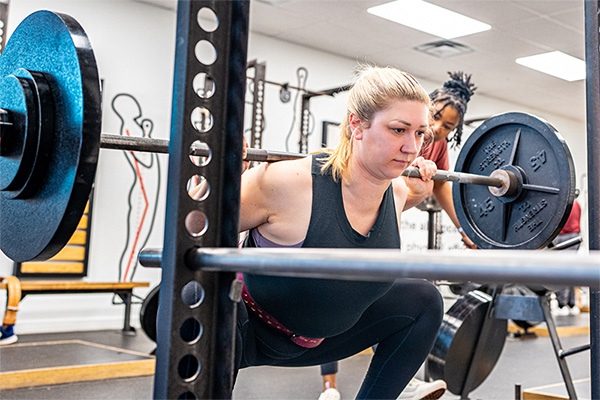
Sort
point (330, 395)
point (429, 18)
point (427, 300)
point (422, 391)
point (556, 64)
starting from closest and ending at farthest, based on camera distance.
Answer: point (427, 300) → point (422, 391) → point (330, 395) → point (429, 18) → point (556, 64)

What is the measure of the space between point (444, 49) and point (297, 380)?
→ 4.14 m

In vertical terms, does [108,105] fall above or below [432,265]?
above

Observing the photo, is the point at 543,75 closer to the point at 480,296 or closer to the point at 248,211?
the point at 480,296

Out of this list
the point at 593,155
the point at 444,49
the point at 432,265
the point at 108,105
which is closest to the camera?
the point at 432,265

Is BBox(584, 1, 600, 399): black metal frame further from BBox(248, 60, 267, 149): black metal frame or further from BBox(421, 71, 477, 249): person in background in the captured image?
BBox(248, 60, 267, 149): black metal frame

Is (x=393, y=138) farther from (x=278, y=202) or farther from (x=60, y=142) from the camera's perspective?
(x=60, y=142)

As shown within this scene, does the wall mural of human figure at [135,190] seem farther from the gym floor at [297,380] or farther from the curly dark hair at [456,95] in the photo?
the curly dark hair at [456,95]

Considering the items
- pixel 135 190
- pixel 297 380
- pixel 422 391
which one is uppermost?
pixel 135 190

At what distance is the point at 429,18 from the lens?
5840 mm

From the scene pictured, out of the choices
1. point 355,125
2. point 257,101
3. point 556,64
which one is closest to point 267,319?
point 355,125

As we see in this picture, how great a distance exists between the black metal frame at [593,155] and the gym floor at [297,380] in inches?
84.6

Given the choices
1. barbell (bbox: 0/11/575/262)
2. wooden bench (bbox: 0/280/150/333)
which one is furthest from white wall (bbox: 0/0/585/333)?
barbell (bbox: 0/11/575/262)

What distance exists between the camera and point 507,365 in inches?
184

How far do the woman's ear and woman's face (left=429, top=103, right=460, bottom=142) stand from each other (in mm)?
1156
